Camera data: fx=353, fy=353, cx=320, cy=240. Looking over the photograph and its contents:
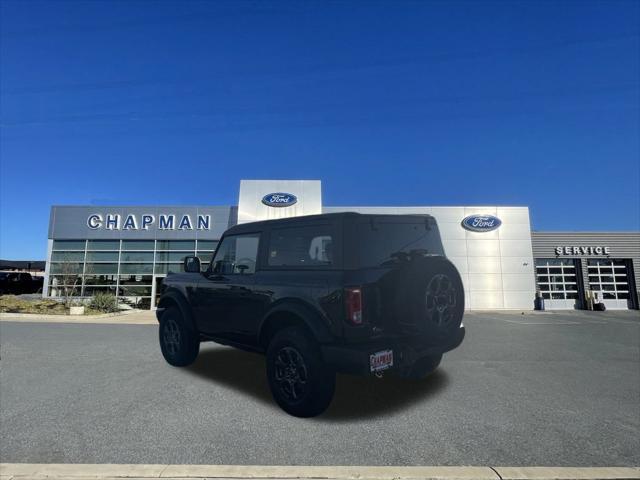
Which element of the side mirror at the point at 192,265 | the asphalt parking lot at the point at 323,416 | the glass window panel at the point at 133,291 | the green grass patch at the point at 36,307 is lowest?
the asphalt parking lot at the point at 323,416

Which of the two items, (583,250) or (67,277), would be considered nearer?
(67,277)

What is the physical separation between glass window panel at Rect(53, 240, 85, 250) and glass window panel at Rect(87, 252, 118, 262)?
3.04ft

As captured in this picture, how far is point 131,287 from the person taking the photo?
2239cm

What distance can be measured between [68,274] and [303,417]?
906 inches

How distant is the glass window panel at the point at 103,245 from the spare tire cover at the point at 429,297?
2348cm

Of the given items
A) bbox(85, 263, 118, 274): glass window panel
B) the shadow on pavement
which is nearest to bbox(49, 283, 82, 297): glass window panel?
bbox(85, 263, 118, 274): glass window panel

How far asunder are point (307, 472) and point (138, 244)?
23.2 meters

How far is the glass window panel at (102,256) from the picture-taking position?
2252 centimetres

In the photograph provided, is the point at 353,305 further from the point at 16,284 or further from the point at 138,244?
the point at 16,284

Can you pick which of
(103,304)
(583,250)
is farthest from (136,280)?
(583,250)

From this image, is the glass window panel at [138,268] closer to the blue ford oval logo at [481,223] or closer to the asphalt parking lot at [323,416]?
the asphalt parking lot at [323,416]

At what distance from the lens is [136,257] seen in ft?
73.9

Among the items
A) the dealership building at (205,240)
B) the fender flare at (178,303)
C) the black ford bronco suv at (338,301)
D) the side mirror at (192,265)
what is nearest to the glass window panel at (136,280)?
the dealership building at (205,240)

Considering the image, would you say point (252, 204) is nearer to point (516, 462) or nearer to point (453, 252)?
point (453, 252)
